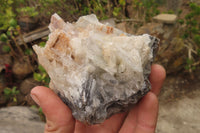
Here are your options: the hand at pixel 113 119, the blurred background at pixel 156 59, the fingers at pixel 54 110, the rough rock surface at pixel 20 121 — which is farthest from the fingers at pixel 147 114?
the blurred background at pixel 156 59

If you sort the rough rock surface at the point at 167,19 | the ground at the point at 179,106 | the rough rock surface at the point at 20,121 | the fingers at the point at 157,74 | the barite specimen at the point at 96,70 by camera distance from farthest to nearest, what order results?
the rough rock surface at the point at 167,19 < the ground at the point at 179,106 < the rough rock surface at the point at 20,121 < the fingers at the point at 157,74 < the barite specimen at the point at 96,70

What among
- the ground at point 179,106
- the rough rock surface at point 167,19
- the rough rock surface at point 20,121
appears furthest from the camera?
the rough rock surface at point 167,19

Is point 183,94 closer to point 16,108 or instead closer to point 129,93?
point 129,93

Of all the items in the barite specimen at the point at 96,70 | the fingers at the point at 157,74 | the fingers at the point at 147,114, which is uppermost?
the barite specimen at the point at 96,70

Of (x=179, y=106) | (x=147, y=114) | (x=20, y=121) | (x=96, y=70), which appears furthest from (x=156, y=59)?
(x=20, y=121)

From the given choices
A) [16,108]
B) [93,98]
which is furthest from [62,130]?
[16,108]

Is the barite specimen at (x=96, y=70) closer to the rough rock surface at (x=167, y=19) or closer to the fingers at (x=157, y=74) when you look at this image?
the fingers at (x=157, y=74)

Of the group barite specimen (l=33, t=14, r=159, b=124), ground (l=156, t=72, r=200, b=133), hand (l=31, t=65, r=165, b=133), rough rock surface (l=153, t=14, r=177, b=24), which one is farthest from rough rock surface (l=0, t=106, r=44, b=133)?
rough rock surface (l=153, t=14, r=177, b=24)
